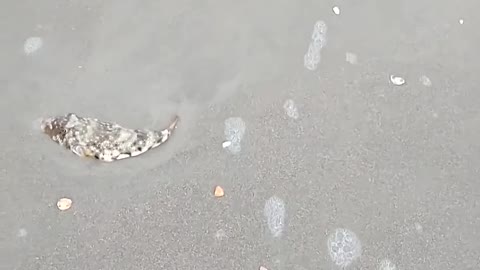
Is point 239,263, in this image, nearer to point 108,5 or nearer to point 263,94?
point 263,94

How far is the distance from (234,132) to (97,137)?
0.48 metres

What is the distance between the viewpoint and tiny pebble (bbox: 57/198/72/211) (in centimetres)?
216

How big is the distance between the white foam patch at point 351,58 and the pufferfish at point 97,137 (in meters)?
0.79

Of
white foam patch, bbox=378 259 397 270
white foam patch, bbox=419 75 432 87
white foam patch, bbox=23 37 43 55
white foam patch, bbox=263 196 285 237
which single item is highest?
white foam patch, bbox=23 37 43 55

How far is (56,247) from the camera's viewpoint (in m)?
2.09

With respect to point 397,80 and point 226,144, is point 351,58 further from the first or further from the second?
point 226,144

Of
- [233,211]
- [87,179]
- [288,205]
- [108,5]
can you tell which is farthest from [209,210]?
[108,5]

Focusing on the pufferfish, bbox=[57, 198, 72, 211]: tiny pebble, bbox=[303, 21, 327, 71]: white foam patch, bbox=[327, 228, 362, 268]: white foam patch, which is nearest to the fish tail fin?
the pufferfish

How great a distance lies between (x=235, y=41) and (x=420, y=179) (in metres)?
0.86

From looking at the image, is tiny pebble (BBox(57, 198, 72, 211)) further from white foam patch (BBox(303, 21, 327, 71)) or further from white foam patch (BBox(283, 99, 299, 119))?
white foam patch (BBox(303, 21, 327, 71))

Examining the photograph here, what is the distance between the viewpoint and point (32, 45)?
97.2 inches

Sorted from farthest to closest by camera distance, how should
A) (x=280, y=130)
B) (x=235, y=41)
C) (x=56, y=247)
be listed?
(x=235, y=41)
(x=280, y=130)
(x=56, y=247)

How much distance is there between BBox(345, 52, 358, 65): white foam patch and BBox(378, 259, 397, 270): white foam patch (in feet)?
2.59

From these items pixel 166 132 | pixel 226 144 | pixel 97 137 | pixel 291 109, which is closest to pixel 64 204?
pixel 97 137
